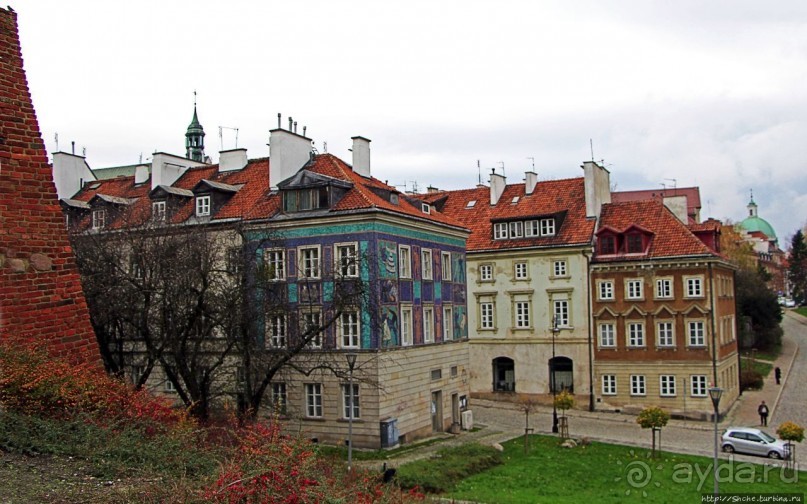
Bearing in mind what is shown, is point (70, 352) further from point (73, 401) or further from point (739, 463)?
point (739, 463)

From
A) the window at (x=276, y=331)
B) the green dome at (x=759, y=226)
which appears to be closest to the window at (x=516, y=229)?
the window at (x=276, y=331)

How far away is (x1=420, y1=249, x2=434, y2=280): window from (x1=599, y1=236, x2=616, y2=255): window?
14.0 meters

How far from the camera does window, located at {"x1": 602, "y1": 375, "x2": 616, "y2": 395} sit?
46000mm

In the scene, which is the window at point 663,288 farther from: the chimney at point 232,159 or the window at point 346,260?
the chimney at point 232,159

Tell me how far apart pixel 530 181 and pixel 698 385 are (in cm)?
1629

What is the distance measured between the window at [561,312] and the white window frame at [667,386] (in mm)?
6232

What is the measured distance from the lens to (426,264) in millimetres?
37219

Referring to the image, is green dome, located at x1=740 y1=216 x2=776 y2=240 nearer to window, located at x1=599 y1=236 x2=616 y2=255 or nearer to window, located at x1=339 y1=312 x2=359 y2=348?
window, located at x1=599 y1=236 x2=616 y2=255

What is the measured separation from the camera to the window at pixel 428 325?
36656 mm

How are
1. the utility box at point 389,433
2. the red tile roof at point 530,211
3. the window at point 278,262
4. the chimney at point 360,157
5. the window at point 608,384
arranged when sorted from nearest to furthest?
the utility box at point 389,433 < the window at point 278,262 < the chimney at point 360,157 < the window at point 608,384 < the red tile roof at point 530,211

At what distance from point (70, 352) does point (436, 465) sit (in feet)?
63.2

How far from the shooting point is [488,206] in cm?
5206

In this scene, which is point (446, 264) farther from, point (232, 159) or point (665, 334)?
point (665, 334)

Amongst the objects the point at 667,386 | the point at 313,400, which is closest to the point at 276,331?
the point at 313,400
